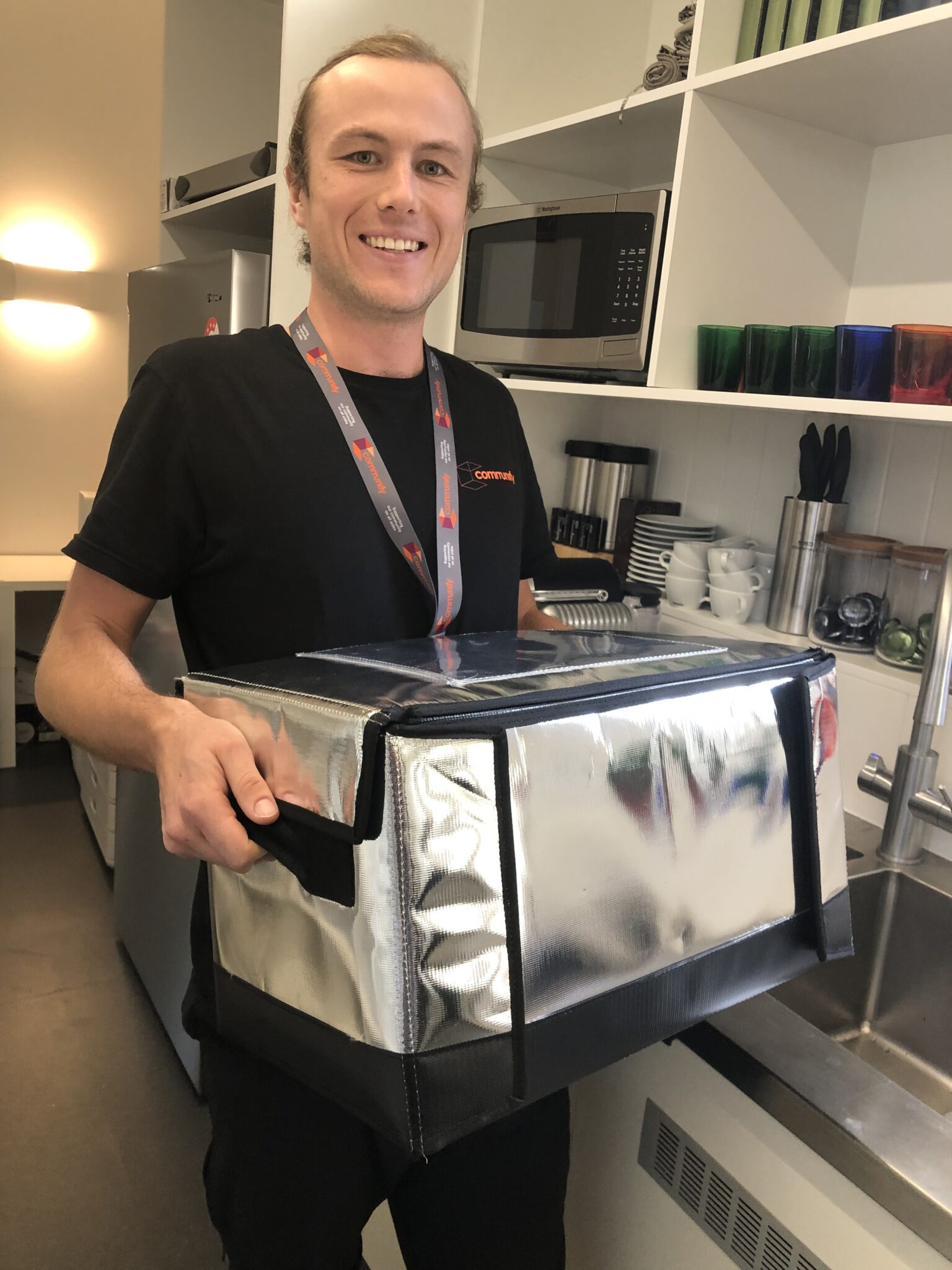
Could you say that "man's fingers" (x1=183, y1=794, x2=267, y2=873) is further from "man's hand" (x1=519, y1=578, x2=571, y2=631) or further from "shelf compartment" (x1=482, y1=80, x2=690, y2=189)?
"shelf compartment" (x1=482, y1=80, x2=690, y2=189)

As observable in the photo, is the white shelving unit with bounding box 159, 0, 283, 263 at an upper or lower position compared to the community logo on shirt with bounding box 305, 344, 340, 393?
upper

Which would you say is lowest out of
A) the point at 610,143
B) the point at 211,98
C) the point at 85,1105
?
the point at 85,1105

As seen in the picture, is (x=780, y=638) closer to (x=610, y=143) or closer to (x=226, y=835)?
(x=610, y=143)

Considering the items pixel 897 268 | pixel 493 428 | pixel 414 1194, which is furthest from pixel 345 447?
pixel 897 268

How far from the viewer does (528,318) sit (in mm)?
1782

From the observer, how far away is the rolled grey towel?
1.55 meters

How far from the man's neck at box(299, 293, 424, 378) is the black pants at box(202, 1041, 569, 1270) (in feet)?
2.29

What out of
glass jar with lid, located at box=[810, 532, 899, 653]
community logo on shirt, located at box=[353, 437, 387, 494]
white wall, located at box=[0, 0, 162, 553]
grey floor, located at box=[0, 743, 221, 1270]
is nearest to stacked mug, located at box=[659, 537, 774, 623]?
glass jar with lid, located at box=[810, 532, 899, 653]

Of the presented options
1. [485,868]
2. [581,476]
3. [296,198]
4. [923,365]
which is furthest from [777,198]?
[485,868]

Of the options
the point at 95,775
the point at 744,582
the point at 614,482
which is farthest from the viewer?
the point at 95,775

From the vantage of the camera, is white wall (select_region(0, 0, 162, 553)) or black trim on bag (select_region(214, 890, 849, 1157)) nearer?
black trim on bag (select_region(214, 890, 849, 1157))

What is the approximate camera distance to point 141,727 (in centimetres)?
71

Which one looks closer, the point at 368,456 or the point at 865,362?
the point at 368,456

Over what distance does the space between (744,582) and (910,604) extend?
280mm
